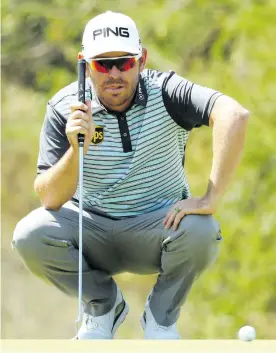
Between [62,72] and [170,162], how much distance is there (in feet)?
27.0

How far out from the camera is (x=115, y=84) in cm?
560

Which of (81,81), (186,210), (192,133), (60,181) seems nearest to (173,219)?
(186,210)

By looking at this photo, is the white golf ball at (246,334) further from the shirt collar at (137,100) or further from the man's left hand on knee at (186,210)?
the shirt collar at (137,100)

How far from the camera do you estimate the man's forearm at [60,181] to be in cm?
548

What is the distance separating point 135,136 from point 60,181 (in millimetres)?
429

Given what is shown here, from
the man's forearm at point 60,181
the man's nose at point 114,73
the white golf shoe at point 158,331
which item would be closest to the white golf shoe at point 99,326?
the white golf shoe at point 158,331

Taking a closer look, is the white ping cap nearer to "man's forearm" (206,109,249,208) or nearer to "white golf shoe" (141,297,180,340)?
"man's forearm" (206,109,249,208)

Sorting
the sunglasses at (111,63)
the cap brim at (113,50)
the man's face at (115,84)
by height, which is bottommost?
the man's face at (115,84)

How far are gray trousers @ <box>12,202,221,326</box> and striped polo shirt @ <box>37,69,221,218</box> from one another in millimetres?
148

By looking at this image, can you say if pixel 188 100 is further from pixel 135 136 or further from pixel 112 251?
pixel 112 251

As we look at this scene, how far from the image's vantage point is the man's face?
220 inches

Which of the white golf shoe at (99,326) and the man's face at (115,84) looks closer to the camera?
the man's face at (115,84)

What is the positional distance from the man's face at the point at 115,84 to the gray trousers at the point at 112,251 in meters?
0.56
